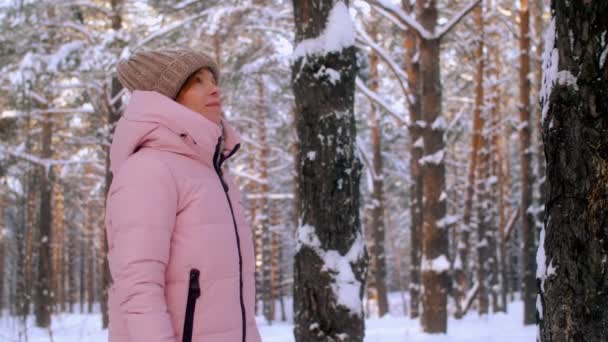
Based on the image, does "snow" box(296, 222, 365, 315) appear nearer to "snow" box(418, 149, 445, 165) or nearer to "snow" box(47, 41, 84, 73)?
"snow" box(418, 149, 445, 165)

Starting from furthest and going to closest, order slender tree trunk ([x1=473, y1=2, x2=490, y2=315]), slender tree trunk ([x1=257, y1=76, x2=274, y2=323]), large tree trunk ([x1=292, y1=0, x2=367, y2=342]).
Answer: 1. slender tree trunk ([x1=257, y1=76, x2=274, y2=323])
2. slender tree trunk ([x1=473, y1=2, x2=490, y2=315])
3. large tree trunk ([x1=292, y1=0, x2=367, y2=342])

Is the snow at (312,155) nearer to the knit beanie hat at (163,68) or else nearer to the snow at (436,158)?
the knit beanie hat at (163,68)

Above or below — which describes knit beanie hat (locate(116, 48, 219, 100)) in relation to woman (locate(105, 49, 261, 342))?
above

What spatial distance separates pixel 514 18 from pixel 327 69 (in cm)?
1434

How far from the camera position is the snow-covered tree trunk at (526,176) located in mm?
14727

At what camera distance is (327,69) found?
5586 millimetres

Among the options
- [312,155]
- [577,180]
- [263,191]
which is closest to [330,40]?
[312,155]

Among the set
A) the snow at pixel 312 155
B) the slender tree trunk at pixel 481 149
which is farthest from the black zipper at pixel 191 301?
the slender tree trunk at pixel 481 149

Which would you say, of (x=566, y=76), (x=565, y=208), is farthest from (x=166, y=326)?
(x=566, y=76)

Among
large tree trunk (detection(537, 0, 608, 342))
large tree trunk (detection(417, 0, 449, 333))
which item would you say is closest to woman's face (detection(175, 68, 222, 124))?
large tree trunk (detection(537, 0, 608, 342))

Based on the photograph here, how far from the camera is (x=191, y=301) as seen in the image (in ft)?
7.38

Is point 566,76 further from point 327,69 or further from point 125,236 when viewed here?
point 327,69

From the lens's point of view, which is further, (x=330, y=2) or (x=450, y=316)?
(x=450, y=316)

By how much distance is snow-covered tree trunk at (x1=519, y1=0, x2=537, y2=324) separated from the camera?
14.7 meters
